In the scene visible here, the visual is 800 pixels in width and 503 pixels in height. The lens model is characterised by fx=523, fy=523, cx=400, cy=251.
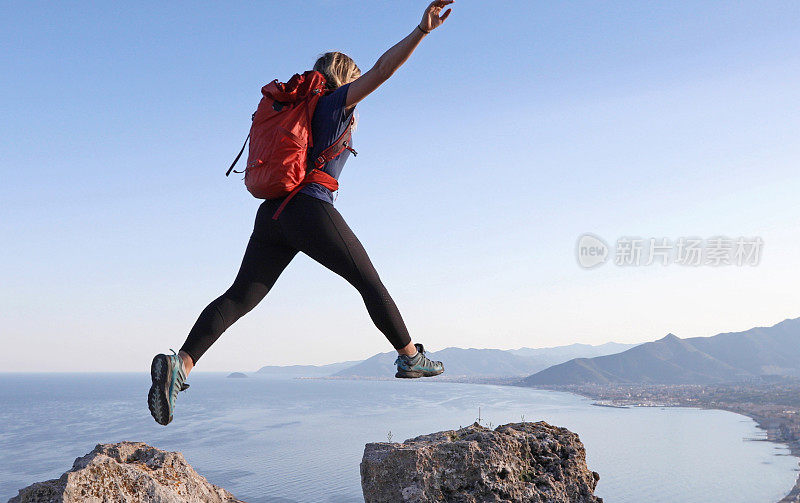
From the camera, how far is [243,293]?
2275 millimetres

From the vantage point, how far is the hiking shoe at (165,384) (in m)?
1.99

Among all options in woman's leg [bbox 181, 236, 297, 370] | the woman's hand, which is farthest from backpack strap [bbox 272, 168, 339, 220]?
the woman's hand

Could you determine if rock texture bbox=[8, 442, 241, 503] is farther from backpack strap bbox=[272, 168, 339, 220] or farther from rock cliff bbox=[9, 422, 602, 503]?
backpack strap bbox=[272, 168, 339, 220]

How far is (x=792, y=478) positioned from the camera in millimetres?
48688

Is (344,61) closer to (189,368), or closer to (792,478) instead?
(189,368)

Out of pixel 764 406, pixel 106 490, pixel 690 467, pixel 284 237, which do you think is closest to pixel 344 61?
pixel 284 237

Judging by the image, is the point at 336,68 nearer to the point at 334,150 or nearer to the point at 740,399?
the point at 334,150

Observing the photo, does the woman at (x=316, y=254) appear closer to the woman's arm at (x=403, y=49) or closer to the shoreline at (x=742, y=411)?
the woman's arm at (x=403, y=49)

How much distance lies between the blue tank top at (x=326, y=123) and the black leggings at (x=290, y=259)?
0.05m

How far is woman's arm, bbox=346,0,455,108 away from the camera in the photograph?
1.90 m

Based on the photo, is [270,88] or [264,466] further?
[264,466]

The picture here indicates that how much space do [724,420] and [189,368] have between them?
3734 inches

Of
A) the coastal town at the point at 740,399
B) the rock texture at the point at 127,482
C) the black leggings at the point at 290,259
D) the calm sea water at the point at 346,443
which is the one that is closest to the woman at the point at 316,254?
the black leggings at the point at 290,259

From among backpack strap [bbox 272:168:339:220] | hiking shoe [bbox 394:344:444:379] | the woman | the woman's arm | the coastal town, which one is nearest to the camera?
the woman's arm
